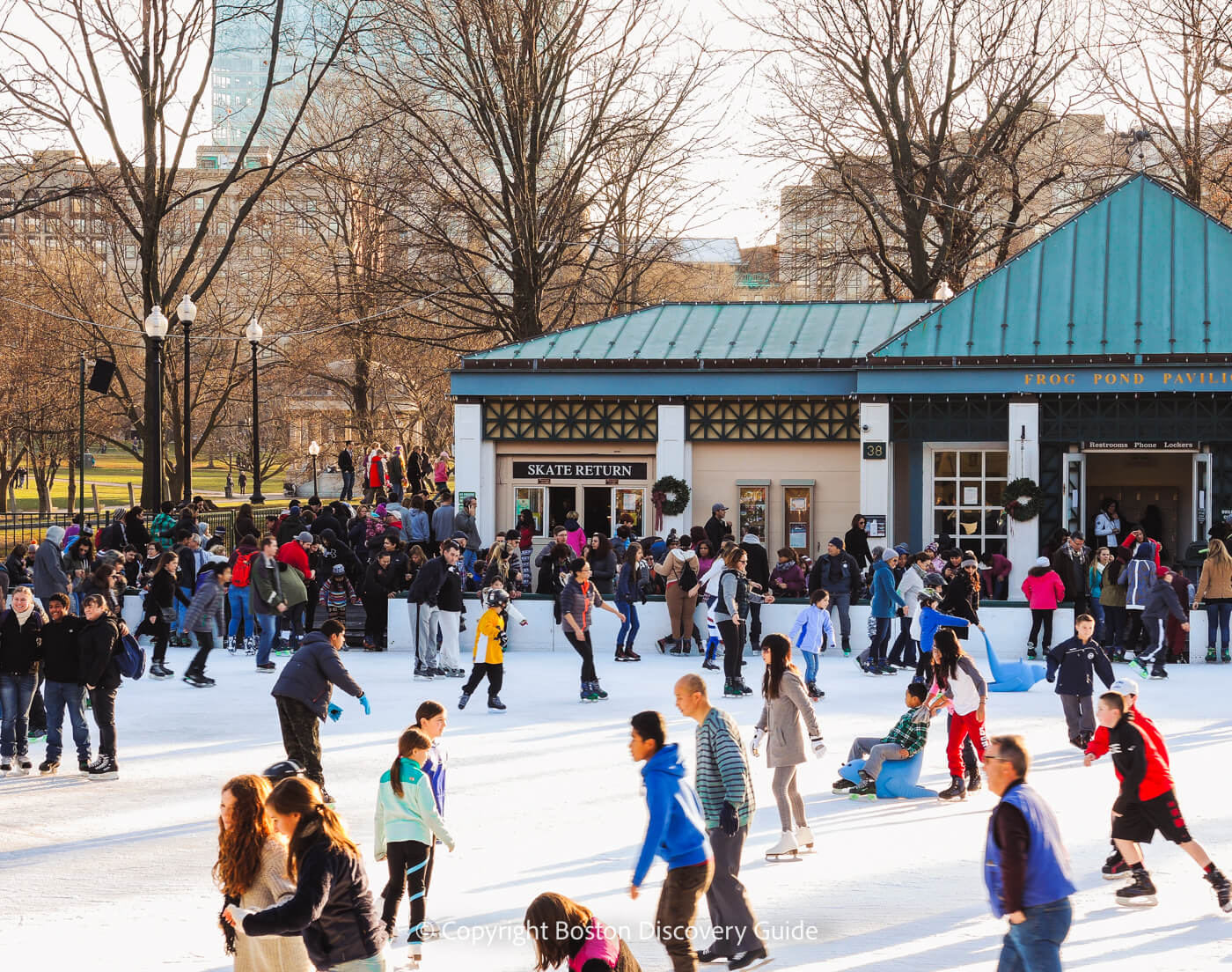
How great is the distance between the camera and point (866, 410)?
2612 cm

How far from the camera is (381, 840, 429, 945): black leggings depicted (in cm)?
754

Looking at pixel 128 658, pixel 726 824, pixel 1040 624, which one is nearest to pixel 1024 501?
pixel 1040 624

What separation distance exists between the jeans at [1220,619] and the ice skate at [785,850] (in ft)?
38.1

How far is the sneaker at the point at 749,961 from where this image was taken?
721 centimetres

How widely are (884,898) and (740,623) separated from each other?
7.49m

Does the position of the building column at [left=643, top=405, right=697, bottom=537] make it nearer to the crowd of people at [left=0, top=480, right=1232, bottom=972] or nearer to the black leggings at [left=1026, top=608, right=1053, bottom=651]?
the crowd of people at [left=0, top=480, right=1232, bottom=972]

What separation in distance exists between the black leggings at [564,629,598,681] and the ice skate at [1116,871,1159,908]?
797 cm

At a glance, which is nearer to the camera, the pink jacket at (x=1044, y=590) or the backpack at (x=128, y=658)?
the backpack at (x=128, y=658)

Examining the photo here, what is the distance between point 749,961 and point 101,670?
6.79 metres

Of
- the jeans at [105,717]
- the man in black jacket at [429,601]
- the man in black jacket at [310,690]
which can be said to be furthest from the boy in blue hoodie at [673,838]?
the man in black jacket at [429,601]

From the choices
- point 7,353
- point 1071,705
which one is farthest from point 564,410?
point 7,353

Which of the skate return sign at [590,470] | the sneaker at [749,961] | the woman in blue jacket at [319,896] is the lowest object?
the sneaker at [749,961]

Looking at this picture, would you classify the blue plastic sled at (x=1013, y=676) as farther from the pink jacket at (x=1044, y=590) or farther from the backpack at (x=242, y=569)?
the backpack at (x=242, y=569)

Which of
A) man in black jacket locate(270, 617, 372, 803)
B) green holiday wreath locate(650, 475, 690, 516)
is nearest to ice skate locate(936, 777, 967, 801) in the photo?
man in black jacket locate(270, 617, 372, 803)
